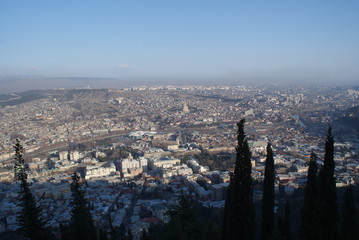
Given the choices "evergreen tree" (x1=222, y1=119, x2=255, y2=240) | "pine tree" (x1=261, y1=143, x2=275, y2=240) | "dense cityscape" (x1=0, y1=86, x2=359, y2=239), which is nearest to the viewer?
"evergreen tree" (x1=222, y1=119, x2=255, y2=240)

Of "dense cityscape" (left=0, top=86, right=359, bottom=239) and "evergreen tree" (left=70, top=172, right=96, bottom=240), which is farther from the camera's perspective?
"dense cityscape" (left=0, top=86, right=359, bottom=239)

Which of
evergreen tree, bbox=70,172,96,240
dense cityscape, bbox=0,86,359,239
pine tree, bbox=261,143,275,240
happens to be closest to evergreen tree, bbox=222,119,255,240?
pine tree, bbox=261,143,275,240

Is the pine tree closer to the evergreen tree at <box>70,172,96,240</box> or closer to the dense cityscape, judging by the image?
the dense cityscape

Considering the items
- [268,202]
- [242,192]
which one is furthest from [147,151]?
[242,192]

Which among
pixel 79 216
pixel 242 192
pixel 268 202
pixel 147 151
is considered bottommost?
pixel 147 151

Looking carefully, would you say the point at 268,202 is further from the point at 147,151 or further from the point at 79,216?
the point at 147,151

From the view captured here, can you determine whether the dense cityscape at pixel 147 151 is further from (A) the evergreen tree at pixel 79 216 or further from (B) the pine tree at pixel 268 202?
(B) the pine tree at pixel 268 202

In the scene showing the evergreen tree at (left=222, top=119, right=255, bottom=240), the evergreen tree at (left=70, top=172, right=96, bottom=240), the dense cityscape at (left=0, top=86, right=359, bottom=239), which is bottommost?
the dense cityscape at (left=0, top=86, right=359, bottom=239)

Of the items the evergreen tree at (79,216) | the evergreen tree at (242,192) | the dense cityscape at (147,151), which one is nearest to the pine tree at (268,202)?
the evergreen tree at (242,192)
